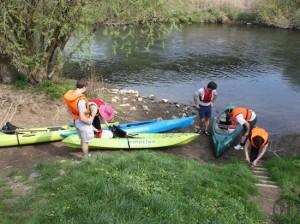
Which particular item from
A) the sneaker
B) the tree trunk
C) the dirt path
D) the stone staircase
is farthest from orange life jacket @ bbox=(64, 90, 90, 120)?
the tree trunk

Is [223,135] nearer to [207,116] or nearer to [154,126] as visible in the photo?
[207,116]

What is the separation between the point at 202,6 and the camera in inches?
1528

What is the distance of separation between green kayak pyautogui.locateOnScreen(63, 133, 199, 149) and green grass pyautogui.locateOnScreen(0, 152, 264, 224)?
Result: 5.93 feet

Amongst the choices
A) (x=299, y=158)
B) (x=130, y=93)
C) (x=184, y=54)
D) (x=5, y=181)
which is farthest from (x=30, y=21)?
(x=184, y=54)

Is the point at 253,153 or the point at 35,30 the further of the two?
the point at 35,30

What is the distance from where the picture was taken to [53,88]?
13.7 m

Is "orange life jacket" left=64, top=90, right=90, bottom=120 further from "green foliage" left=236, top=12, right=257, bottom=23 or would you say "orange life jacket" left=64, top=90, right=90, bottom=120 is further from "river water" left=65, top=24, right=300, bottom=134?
"green foliage" left=236, top=12, right=257, bottom=23

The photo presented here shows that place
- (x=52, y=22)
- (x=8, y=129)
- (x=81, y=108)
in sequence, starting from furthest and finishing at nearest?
(x=52, y=22) → (x=8, y=129) → (x=81, y=108)

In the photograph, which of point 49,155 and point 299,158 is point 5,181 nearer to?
point 49,155

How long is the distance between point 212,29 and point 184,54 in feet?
35.8

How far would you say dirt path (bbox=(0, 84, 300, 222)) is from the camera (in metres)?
9.30

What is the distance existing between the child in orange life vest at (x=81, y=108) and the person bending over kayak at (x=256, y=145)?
361 cm

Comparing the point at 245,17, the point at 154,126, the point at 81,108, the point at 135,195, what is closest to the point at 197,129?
the point at 154,126

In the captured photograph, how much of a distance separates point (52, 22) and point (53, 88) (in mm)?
2079
